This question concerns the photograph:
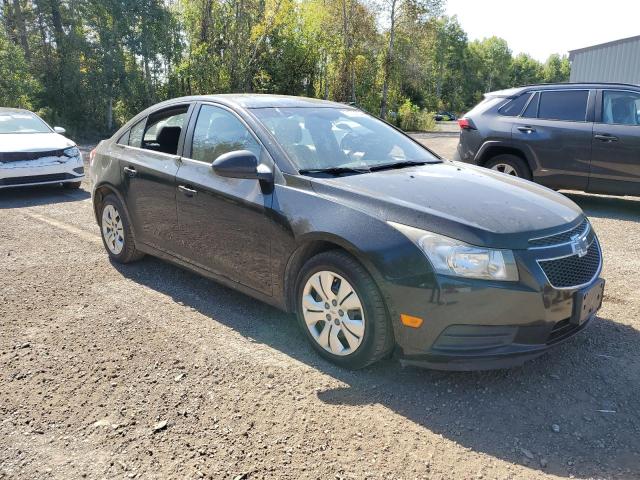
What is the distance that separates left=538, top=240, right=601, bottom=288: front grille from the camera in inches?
117

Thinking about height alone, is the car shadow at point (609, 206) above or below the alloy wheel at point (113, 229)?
below

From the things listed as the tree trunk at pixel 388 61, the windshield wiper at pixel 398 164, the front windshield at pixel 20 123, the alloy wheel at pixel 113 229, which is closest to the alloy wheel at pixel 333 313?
the windshield wiper at pixel 398 164

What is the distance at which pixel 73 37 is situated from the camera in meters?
21.5

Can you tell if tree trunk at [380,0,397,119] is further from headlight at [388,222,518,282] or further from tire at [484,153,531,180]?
headlight at [388,222,518,282]

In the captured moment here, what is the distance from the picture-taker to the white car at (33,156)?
8719 mm

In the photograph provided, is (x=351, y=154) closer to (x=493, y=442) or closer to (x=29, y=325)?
(x=493, y=442)

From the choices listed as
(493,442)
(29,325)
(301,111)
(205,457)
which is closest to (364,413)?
(493,442)

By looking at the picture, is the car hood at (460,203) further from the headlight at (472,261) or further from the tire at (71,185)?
the tire at (71,185)

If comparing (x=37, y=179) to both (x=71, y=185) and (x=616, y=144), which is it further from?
(x=616, y=144)

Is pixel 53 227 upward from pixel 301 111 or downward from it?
downward

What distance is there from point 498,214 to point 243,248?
5.69 feet

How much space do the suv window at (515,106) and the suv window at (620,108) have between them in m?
1.08

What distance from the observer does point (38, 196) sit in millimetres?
9297

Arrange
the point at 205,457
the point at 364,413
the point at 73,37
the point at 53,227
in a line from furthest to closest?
the point at 73,37 → the point at 53,227 → the point at 364,413 → the point at 205,457
